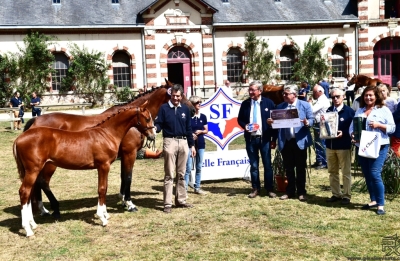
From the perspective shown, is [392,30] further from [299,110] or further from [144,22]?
[299,110]

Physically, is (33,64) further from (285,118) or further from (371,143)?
(371,143)

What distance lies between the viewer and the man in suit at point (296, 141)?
735cm

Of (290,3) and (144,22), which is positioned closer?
(144,22)

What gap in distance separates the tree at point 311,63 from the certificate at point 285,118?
1992cm

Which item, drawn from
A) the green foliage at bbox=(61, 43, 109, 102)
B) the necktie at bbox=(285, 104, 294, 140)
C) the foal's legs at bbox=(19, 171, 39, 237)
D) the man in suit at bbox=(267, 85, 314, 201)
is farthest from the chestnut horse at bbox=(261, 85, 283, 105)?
the green foliage at bbox=(61, 43, 109, 102)

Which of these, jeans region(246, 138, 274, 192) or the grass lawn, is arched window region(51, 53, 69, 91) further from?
Answer: jeans region(246, 138, 274, 192)

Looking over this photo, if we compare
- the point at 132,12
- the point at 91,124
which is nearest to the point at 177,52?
the point at 132,12

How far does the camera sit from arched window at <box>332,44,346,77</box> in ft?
90.5

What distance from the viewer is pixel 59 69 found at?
2430 centimetres

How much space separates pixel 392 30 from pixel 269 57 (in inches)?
310

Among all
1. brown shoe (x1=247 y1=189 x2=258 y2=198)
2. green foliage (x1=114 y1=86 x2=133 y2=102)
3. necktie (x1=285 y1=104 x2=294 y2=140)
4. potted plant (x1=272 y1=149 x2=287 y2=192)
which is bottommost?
brown shoe (x1=247 y1=189 x2=258 y2=198)

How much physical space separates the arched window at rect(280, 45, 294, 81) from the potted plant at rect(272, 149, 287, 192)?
63.6 ft

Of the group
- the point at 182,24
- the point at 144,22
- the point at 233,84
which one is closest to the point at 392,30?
the point at 233,84

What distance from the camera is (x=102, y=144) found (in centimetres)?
642
